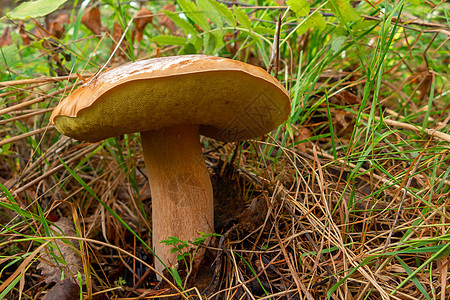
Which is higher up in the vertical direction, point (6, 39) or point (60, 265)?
point (6, 39)

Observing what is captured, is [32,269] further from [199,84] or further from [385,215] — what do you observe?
[385,215]

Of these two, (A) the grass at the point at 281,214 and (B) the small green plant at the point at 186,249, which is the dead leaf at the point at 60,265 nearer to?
Answer: (A) the grass at the point at 281,214

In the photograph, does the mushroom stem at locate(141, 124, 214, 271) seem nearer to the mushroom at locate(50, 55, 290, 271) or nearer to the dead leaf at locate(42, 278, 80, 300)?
the mushroom at locate(50, 55, 290, 271)

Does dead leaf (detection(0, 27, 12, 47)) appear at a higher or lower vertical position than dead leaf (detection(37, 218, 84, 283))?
higher

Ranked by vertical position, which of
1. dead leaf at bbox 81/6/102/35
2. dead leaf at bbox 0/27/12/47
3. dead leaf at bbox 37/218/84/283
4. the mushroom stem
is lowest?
dead leaf at bbox 37/218/84/283

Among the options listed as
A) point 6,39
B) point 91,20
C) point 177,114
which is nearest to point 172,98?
point 177,114

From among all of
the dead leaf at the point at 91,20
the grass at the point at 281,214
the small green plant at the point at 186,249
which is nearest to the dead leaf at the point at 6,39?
the grass at the point at 281,214

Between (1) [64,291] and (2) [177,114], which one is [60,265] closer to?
Answer: (1) [64,291]

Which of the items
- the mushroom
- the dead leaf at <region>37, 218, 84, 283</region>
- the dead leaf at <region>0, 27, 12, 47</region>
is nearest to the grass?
the dead leaf at <region>37, 218, 84, 283</region>
